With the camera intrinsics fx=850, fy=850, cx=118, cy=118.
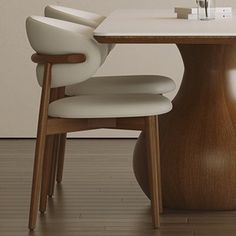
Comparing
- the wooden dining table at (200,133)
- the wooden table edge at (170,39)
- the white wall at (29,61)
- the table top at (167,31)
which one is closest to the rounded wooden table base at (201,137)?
the wooden dining table at (200,133)

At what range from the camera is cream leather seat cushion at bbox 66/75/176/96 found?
3939 mm

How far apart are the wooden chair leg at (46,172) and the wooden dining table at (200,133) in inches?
16.2

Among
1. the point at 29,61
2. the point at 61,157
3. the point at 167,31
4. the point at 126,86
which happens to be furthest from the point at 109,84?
the point at 29,61

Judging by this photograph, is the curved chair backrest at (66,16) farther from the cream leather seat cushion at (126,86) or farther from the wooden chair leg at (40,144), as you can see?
the wooden chair leg at (40,144)

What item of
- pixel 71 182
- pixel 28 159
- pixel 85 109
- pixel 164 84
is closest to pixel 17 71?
pixel 28 159

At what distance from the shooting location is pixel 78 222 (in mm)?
3648

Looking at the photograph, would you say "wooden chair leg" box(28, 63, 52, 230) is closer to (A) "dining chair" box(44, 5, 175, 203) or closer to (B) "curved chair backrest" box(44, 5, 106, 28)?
(A) "dining chair" box(44, 5, 175, 203)

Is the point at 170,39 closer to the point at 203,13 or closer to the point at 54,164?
the point at 203,13

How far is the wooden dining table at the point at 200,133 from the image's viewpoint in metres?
3.69

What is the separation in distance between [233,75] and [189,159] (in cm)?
44

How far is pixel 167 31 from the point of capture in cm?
322

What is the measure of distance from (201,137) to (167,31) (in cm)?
67

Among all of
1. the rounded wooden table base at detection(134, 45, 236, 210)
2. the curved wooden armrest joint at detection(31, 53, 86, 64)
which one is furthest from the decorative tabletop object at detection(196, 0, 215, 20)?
the curved wooden armrest joint at detection(31, 53, 86, 64)

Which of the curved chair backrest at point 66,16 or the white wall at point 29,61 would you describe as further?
the white wall at point 29,61
